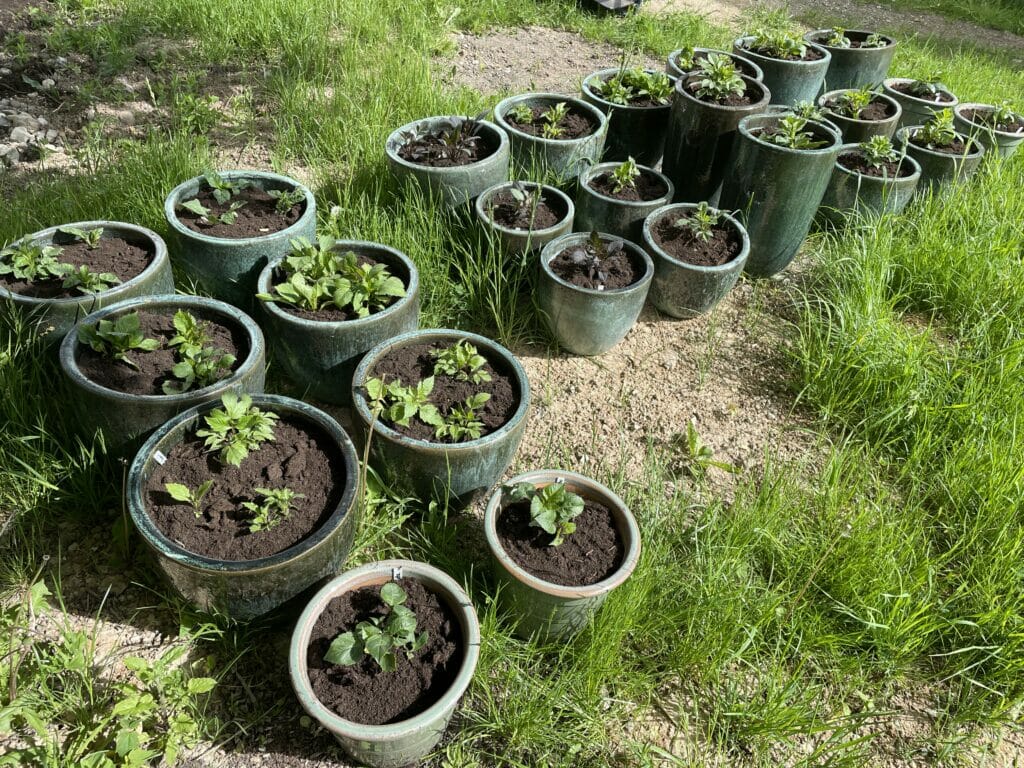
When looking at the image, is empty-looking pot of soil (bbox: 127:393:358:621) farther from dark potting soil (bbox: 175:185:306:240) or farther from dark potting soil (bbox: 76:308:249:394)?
dark potting soil (bbox: 175:185:306:240)

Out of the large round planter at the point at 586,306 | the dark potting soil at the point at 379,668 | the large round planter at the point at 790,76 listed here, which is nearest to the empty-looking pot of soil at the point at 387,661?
the dark potting soil at the point at 379,668

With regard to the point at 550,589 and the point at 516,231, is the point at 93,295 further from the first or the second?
the point at 550,589

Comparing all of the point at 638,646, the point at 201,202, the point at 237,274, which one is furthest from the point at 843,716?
the point at 201,202

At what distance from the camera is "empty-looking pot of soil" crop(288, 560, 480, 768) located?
69.9 inches

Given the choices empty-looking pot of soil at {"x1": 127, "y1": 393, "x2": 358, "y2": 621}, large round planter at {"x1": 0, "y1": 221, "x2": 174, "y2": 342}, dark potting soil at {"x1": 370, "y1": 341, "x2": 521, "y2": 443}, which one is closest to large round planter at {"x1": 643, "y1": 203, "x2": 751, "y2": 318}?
dark potting soil at {"x1": 370, "y1": 341, "x2": 521, "y2": 443}

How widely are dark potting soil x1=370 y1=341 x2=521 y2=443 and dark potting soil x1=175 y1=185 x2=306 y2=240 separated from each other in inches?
32.5

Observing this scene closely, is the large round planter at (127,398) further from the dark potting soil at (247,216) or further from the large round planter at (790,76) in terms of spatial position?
the large round planter at (790,76)

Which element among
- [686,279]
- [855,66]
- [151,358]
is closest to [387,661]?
[151,358]

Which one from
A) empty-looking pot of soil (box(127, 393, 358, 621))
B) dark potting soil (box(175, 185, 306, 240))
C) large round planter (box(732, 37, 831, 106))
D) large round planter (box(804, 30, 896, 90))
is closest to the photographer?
empty-looking pot of soil (box(127, 393, 358, 621))

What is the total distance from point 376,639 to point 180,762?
0.62 m

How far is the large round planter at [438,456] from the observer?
7.46ft

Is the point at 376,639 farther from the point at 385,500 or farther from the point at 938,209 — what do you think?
the point at 938,209

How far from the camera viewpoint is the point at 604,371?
3162 millimetres

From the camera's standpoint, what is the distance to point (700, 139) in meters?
3.64
